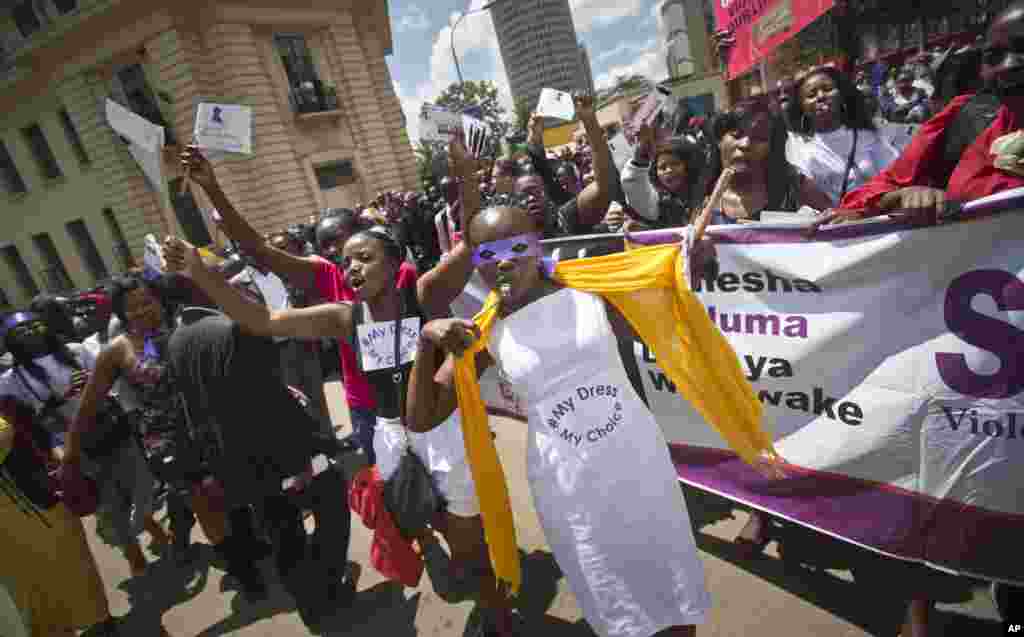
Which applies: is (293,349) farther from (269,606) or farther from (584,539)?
(584,539)

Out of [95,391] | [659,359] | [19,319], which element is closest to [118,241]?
[19,319]

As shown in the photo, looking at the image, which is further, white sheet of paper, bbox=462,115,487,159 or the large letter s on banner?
white sheet of paper, bbox=462,115,487,159

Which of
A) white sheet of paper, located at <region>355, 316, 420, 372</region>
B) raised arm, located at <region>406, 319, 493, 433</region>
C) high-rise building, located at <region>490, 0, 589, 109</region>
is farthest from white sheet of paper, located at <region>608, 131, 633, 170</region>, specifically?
high-rise building, located at <region>490, 0, 589, 109</region>

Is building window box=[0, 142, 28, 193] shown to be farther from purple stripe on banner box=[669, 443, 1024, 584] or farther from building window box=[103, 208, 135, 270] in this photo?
purple stripe on banner box=[669, 443, 1024, 584]

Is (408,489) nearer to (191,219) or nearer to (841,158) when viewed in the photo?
(841,158)

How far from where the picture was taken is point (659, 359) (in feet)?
6.48

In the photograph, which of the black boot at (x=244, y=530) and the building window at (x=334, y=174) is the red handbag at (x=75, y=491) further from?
the building window at (x=334, y=174)

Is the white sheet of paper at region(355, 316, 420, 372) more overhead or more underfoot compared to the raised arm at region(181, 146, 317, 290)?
more underfoot

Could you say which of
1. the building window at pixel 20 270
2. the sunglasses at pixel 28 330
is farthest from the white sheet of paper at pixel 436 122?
the building window at pixel 20 270

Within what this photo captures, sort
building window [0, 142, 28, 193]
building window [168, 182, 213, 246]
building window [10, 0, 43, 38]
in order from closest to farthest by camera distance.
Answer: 1. building window [168, 182, 213, 246]
2. building window [10, 0, 43, 38]
3. building window [0, 142, 28, 193]

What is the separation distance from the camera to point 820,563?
2514mm

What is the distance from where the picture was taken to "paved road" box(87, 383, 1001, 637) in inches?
87.2

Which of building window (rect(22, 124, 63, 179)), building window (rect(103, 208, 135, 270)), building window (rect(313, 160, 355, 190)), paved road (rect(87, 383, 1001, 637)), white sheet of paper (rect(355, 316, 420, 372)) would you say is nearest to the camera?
paved road (rect(87, 383, 1001, 637))

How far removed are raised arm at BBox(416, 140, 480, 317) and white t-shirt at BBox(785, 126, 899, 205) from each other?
1.86 metres
